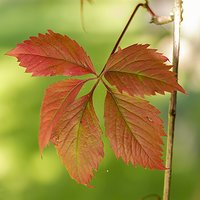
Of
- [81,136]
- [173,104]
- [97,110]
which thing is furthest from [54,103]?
[97,110]

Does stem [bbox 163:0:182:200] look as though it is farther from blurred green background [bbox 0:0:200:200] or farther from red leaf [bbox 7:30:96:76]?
blurred green background [bbox 0:0:200:200]

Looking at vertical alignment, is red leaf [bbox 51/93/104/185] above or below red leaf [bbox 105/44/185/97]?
below

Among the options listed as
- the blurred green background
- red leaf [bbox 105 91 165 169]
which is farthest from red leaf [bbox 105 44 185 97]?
the blurred green background

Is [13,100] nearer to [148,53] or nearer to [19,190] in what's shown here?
[19,190]

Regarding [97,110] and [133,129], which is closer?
[133,129]

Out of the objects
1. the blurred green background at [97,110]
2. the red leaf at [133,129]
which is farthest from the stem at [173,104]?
the blurred green background at [97,110]

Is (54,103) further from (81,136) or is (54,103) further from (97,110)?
(97,110)
